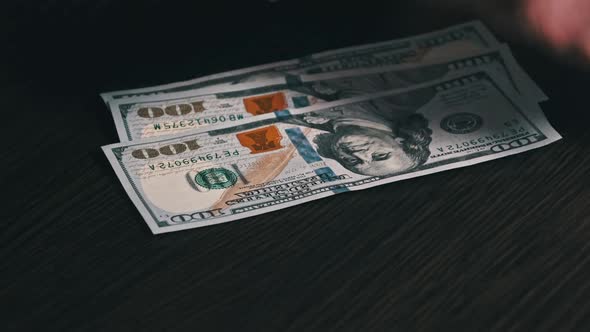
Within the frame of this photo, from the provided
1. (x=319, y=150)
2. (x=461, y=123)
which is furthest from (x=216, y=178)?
(x=461, y=123)

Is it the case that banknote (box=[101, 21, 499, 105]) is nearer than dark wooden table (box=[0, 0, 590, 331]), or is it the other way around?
dark wooden table (box=[0, 0, 590, 331])

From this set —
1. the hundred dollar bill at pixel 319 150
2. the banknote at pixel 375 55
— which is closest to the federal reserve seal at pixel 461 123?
the hundred dollar bill at pixel 319 150

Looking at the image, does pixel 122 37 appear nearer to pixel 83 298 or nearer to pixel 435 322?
pixel 83 298

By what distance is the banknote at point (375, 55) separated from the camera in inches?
38.1

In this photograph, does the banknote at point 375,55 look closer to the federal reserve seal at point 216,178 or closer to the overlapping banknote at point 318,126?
the overlapping banknote at point 318,126

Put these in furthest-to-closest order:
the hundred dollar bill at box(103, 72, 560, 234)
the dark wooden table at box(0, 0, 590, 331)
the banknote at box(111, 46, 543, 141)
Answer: the banknote at box(111, 46, 543, 141)
the hundred dollar bill at box(103, 72, 560, 234)
the dark wooden table at box(0, 0, 590, 331)

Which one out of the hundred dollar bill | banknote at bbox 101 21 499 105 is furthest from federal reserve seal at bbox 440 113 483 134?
banknote at bbox 101 21 499 105

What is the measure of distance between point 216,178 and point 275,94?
0.55 feet

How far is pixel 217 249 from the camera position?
2.43 feet

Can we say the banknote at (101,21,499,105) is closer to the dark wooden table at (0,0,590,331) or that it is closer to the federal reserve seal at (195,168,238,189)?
the dark wooden table at (0,0,590,331)

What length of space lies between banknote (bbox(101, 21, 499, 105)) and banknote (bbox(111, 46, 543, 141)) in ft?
0.04

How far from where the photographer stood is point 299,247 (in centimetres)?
74

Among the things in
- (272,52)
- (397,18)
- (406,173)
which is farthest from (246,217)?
(397,18)

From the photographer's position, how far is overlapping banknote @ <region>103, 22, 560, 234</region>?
806 mm
